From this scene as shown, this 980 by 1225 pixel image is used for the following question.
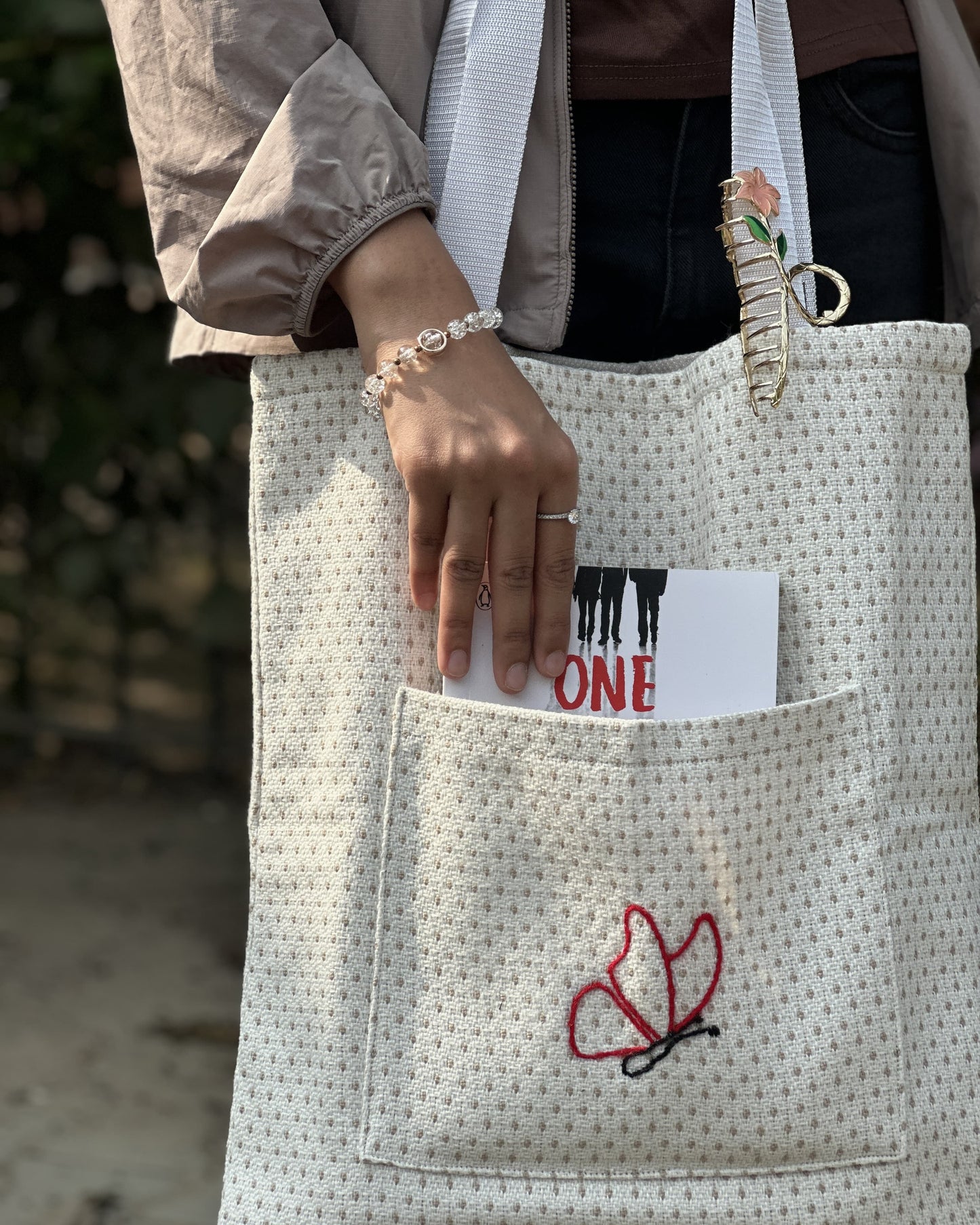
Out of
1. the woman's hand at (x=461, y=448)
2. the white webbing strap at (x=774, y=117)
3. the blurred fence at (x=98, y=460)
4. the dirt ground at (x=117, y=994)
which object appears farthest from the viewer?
the blurred fence at (x=98, y=460)

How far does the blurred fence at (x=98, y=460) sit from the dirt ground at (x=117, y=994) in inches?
9.2

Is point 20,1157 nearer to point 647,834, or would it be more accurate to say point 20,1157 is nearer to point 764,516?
point 647,834

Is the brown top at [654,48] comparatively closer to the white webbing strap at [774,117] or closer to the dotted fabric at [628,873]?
the white webbing strap at [774,117]

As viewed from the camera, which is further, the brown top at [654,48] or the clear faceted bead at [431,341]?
the brown top at [654,48]

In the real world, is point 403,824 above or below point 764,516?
below

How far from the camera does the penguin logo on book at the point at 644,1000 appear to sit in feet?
2.65

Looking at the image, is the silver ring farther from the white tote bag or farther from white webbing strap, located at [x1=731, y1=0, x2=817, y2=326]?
white webbing strap, located at [x1=731, y1=0, x2=817, y2=326]

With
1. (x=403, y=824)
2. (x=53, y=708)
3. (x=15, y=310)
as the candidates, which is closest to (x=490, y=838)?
(x=403, y=824)

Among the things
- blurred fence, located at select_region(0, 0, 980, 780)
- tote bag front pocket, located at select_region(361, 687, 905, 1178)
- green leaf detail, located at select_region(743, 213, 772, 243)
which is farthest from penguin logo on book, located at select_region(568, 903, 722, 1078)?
blurred fence, located at select_region(0, 0, 980, 780)

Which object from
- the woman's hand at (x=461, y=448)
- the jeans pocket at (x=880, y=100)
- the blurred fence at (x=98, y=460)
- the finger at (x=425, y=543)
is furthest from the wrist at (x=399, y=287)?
the blurred fence at (x=98, y=460)

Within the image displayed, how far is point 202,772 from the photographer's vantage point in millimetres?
2916

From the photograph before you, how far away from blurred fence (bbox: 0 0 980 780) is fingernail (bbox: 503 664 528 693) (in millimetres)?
1375

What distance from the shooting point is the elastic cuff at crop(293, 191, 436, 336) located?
796mm

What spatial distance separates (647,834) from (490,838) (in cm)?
11
